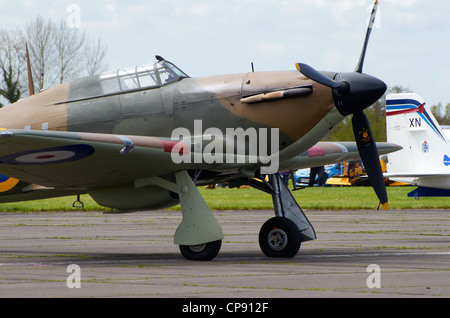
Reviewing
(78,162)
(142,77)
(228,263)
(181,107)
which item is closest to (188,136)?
(181,107)

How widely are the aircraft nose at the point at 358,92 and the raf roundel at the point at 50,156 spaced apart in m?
3.71

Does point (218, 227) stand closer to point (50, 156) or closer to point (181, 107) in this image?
point (181, 107)

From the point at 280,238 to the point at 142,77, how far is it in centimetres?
345

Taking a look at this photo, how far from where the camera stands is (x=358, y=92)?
410 inches

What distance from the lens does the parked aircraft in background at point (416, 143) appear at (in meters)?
27.0

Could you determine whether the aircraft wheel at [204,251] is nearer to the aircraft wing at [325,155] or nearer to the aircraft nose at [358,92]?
the aircraft wing at [325,155]

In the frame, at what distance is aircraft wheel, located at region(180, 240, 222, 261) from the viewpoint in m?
10.9

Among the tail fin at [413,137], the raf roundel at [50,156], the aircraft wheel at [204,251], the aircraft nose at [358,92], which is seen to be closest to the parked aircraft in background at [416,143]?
the tail fin at [413,137]

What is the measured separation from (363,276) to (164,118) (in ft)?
13.7

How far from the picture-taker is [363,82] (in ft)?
34.3

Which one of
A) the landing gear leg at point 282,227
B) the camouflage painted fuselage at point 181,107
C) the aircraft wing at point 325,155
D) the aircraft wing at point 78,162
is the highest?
the camouflage painted fuselage at point 181,107

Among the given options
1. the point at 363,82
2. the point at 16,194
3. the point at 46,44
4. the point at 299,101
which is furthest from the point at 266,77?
the point at 46,44
